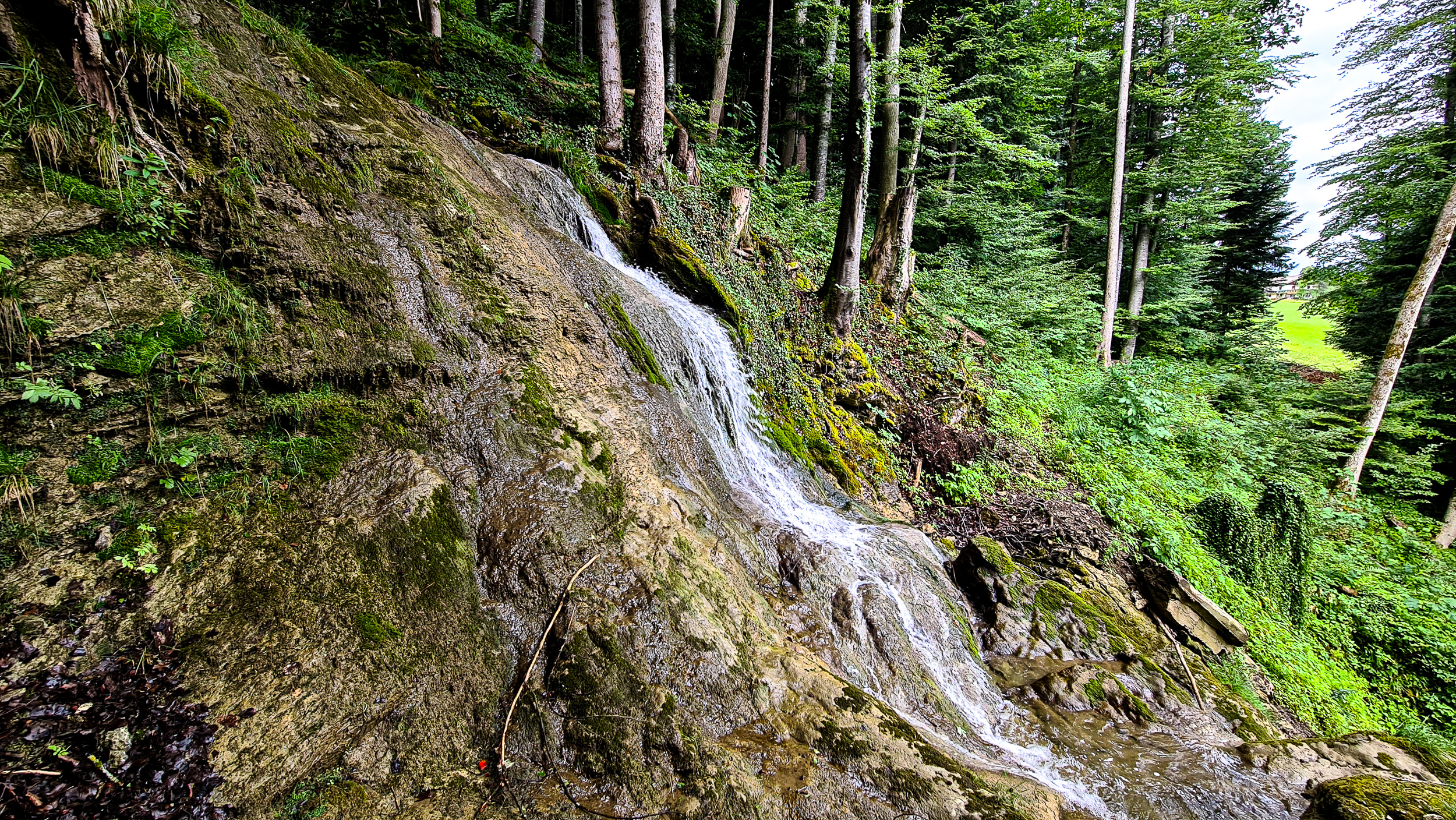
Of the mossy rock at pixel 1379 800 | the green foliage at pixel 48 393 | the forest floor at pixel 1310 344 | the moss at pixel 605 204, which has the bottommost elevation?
the mossy rock at pixel 1379 800

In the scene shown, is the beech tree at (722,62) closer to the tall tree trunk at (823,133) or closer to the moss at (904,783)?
the tall tree trunk at (823,133)

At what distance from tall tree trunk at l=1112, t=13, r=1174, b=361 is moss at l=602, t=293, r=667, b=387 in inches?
675

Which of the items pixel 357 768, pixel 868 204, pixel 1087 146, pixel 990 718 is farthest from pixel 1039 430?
pixel 1087 146

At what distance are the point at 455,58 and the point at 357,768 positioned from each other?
10.6 meters

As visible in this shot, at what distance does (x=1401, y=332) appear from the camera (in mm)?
10203

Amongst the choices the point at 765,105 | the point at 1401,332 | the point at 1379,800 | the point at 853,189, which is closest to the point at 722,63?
the point at 765,105

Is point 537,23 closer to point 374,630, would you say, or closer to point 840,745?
point 374,630

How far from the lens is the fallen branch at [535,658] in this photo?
226 centimetres

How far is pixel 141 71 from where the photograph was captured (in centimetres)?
275

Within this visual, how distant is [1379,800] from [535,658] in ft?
17.7

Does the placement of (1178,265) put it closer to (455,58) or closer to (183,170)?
(455,58)

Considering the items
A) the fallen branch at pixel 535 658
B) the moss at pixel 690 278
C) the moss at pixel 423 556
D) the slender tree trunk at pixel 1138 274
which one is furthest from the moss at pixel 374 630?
the slender tree trunk at pixel 1138 274

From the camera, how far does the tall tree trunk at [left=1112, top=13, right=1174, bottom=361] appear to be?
53.4ft

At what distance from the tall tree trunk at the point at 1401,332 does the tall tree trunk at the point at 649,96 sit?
47.4 feet
